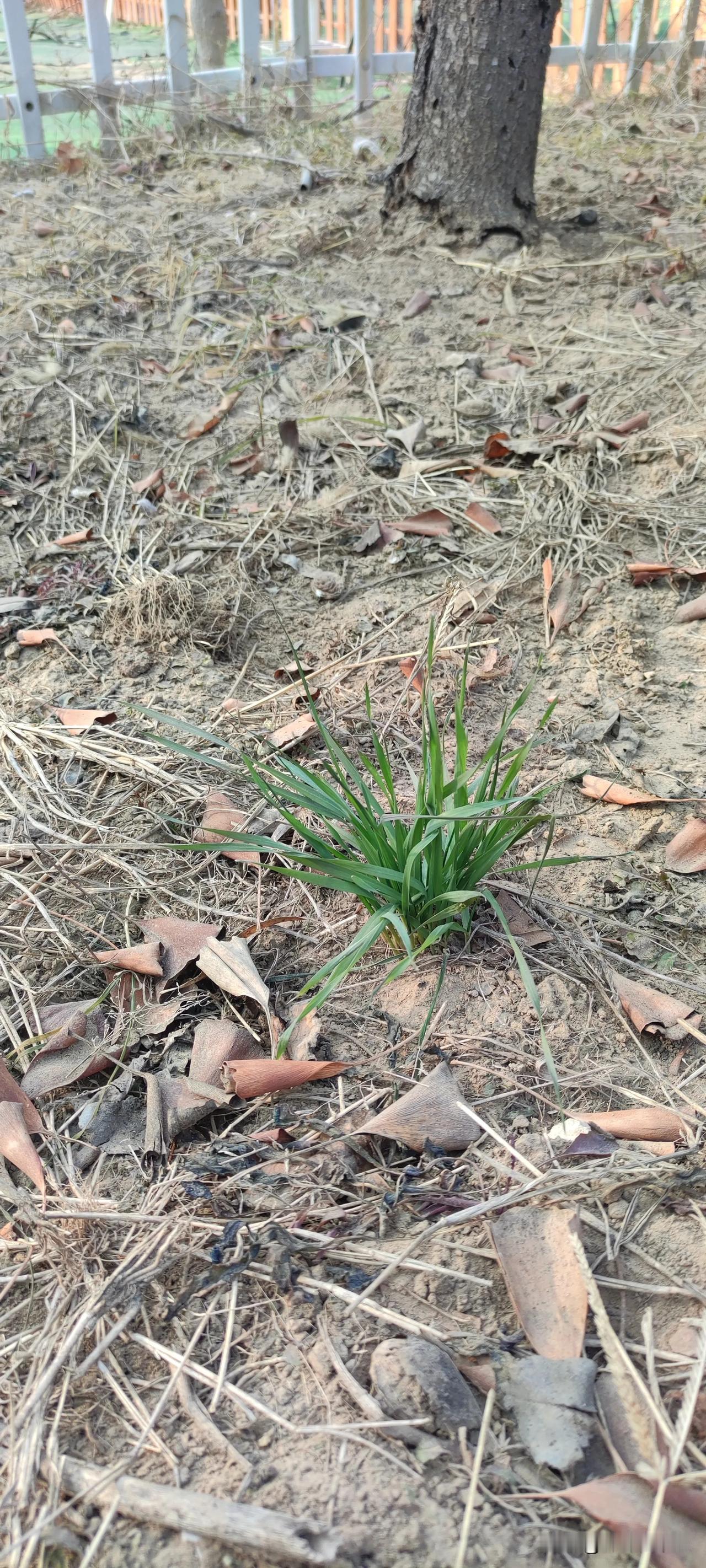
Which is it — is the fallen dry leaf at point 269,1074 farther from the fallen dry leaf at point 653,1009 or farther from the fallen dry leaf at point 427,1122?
the fallen dry leaf at point 653,1009

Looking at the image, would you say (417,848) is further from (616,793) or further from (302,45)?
(302,45)

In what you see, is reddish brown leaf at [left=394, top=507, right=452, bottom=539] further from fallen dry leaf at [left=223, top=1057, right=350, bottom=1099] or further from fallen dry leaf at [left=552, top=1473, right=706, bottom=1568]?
fallen dry leaf at [left=552, top=1473, right=706, bottom=1568]

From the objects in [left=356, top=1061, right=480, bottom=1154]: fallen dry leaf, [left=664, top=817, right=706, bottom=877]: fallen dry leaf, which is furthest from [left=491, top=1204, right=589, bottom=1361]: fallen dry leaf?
[left=664, top=817, right=706, bottom=877]: fallen dry leaf

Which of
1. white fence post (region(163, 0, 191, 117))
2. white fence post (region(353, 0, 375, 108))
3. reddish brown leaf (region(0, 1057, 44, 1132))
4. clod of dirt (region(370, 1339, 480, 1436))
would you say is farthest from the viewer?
white fence post (region(353, 0, 375, 108))

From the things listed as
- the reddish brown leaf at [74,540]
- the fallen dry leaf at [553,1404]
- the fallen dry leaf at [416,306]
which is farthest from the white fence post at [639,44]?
the fallen dry leaf at [553,1404]

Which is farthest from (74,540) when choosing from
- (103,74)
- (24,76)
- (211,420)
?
(103,74)

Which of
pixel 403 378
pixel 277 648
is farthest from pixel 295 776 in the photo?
pixel 403 378
